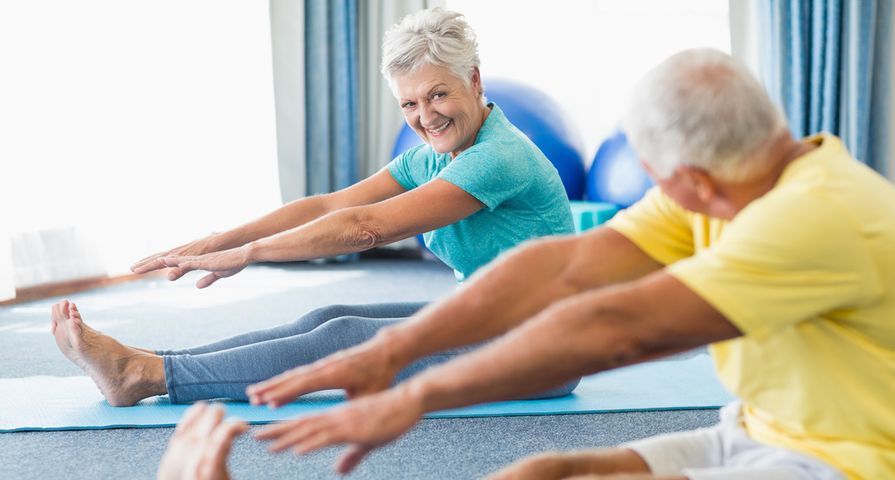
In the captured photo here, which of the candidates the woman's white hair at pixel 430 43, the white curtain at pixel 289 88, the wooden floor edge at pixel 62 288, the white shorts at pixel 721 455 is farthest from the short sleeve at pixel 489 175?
the white curtain at pixel 289 88

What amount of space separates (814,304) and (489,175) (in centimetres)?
119

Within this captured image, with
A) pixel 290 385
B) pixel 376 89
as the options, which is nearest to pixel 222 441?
pixel 290 385

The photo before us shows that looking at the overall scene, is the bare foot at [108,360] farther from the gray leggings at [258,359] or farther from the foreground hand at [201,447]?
the foreground hand at [201,447]

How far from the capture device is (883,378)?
1232mm

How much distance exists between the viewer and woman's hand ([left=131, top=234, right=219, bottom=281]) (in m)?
2.24

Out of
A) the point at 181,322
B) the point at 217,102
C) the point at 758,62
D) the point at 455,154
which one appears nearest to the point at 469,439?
the point at 455,154

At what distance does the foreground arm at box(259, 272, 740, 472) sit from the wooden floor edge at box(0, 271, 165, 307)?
344 centimetres

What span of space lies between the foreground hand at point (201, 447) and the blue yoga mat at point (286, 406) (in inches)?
34.2

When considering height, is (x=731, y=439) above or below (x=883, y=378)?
below

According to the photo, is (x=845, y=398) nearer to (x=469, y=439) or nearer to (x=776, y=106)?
(x=776, y=106)

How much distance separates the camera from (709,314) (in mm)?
1110

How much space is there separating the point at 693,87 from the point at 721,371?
417 millimetres

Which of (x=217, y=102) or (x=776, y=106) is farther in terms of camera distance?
(x=217, y=102)

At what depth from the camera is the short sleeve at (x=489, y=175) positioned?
7.34 feet
